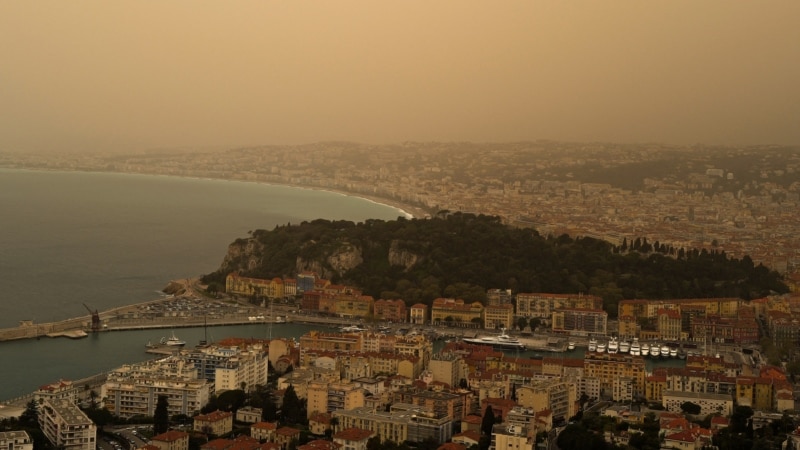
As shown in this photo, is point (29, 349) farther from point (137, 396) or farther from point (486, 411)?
point (486, 411)

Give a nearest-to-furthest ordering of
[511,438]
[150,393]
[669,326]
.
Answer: [511,438], [150,393], [669,326]

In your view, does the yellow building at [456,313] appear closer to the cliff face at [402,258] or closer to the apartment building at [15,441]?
the cliff face at [402,258]

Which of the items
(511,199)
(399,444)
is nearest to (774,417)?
(399,444)

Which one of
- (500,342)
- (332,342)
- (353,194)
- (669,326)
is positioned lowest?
(500,342)

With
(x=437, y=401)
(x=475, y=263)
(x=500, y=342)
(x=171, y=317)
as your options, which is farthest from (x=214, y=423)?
(x=475, y=263)

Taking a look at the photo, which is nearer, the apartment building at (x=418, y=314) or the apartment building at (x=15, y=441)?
the apartment building at (x=15, y=441)

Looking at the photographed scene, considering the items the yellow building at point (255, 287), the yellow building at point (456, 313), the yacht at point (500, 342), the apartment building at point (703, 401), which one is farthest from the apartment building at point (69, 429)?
the yellow building at point (255, 287)

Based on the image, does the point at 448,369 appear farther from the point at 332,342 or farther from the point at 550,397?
the point at 332,342

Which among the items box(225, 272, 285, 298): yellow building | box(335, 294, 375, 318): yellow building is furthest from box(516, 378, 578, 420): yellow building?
box(225, 272, 285, 298): yellow building
